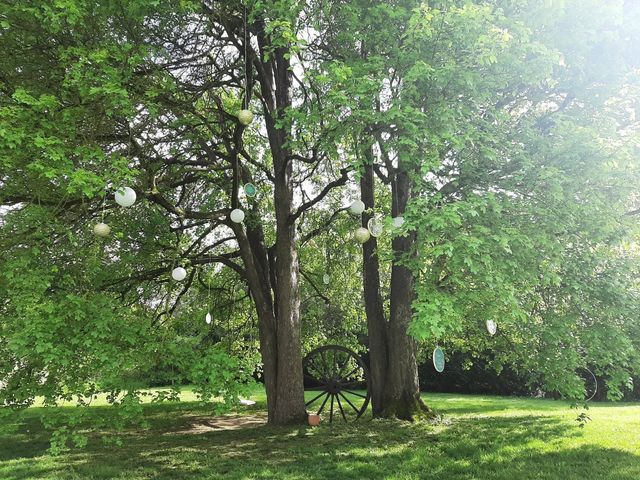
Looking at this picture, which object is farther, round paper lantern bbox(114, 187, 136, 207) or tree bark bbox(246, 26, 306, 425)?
tree bark bbox(246, 26, 306, 425)

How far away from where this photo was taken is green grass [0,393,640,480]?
193 inches

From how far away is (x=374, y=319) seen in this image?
28.1 feet

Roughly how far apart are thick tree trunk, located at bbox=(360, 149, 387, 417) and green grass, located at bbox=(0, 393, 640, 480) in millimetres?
601

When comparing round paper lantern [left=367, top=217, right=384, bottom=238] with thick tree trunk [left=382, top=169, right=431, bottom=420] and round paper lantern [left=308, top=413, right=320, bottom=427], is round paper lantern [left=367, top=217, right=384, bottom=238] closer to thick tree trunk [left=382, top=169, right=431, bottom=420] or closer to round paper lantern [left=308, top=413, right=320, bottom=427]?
thick tree trunk [left=382, top=169, right=431, bottom=420]

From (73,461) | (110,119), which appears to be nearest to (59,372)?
(73,461)

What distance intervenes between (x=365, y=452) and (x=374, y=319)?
10.3 ft

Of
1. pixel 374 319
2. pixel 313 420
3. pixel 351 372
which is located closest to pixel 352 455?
pixel 313 420

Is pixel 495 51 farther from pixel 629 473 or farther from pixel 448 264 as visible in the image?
pixel 629 473

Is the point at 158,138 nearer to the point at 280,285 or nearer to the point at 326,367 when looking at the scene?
the point at 280,285

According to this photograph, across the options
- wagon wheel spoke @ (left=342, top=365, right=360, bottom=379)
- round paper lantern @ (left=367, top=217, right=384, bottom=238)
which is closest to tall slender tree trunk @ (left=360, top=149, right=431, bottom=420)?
wagon wheel spoke @ (left=342, top=365, right=360, bottom=379)

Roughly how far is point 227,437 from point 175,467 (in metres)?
2.17

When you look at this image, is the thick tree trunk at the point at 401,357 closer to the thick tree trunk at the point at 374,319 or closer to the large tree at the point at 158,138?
the thick tree trunk at the point at 374,319

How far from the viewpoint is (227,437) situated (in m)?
7.47

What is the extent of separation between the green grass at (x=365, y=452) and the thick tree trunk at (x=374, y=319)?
601 mm
